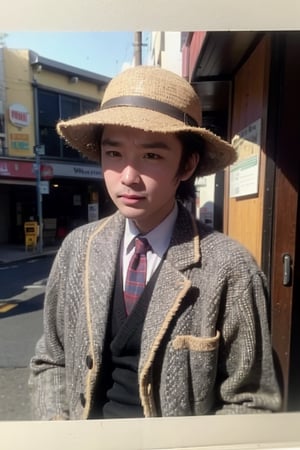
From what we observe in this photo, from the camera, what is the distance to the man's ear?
1.00 m

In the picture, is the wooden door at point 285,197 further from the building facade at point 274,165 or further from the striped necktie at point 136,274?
the striped necktie at point 136,274

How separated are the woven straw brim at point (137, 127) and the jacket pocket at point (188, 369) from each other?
49 cm

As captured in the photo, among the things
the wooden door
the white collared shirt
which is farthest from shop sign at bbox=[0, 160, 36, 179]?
the wooden door

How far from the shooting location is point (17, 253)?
1624 mm

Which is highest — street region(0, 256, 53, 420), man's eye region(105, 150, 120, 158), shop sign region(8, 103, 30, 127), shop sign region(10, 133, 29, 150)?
shop sign region(8, 103, 30, 127)

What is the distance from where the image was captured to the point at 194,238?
1.01 metres

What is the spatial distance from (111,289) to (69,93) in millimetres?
811

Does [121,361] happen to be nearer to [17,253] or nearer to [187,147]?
[187,147]

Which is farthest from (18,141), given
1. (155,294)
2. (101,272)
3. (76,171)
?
(155,294)

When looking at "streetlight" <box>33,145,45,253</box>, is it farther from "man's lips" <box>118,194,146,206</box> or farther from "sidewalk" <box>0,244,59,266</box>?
"man's lips" <box>118,194,146,206</box>

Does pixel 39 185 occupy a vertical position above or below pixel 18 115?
below

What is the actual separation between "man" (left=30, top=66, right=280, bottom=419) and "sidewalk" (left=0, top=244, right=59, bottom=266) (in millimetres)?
373

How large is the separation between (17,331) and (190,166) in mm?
2678
